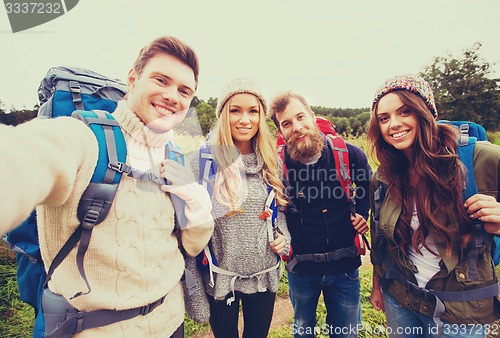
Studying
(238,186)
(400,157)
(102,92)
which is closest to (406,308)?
(400,157)

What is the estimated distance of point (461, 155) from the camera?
5.69 feet

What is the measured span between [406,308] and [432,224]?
0.74 metres

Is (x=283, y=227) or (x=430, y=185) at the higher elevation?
(x=430, y=185)

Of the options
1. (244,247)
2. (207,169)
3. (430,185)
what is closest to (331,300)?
(244,247)

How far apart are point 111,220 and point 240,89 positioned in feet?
5.05

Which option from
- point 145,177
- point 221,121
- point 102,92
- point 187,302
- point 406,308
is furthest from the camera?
point 221,121

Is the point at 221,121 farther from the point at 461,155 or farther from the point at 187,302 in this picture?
the point at 461,155

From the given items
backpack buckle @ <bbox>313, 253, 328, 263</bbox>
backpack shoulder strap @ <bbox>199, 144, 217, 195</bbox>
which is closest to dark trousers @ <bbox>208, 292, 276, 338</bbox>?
backpack buckle @ <bbox>313, 253, 328, 263</bbox>

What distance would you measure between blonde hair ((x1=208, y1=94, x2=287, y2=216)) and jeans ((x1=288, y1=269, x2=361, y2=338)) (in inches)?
35.4

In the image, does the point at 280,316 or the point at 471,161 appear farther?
the point at 280,316

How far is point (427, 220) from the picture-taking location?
1.82 meters

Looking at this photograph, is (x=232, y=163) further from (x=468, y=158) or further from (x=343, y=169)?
(x=468, y=158)

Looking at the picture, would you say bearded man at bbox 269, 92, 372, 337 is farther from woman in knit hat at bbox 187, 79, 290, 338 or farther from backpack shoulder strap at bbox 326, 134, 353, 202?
woman in knit hat at bbox 187, 79, 290, 338

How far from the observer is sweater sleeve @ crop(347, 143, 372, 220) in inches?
103
